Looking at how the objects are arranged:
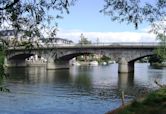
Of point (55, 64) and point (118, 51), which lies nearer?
point (118, 51)


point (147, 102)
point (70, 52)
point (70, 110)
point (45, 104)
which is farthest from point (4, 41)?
point (70, 52)

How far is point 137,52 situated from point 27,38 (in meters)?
91.4

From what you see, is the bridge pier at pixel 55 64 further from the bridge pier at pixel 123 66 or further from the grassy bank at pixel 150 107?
the grassy bank at pixel 150 107

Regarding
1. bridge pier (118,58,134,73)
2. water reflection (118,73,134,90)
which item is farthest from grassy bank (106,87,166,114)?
bridge pier (118,58,134,73)

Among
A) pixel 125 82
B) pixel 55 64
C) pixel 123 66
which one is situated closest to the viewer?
pixel 125 82


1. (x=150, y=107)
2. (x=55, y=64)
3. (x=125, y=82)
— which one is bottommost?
(x=125, y=82)

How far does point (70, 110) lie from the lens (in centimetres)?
3212

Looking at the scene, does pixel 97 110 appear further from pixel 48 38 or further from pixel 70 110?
pixel 48 38

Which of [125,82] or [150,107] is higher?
[150,107]

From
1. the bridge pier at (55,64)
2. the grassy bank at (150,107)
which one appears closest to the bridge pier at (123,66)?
the bridge pier at (55,64)

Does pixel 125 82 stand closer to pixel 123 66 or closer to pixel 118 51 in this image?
pixel 123 66

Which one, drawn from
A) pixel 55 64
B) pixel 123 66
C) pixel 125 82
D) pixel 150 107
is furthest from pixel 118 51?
pixel 150 107

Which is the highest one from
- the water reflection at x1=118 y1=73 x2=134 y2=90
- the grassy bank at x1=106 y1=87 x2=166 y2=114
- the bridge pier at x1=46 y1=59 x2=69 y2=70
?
the grassy bank at x1=106 y1=87 x2=166 y2=114

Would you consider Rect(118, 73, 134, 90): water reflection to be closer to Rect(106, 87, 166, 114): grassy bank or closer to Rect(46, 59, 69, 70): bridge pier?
Rect(106, 87, 166, 114): grassy bank
